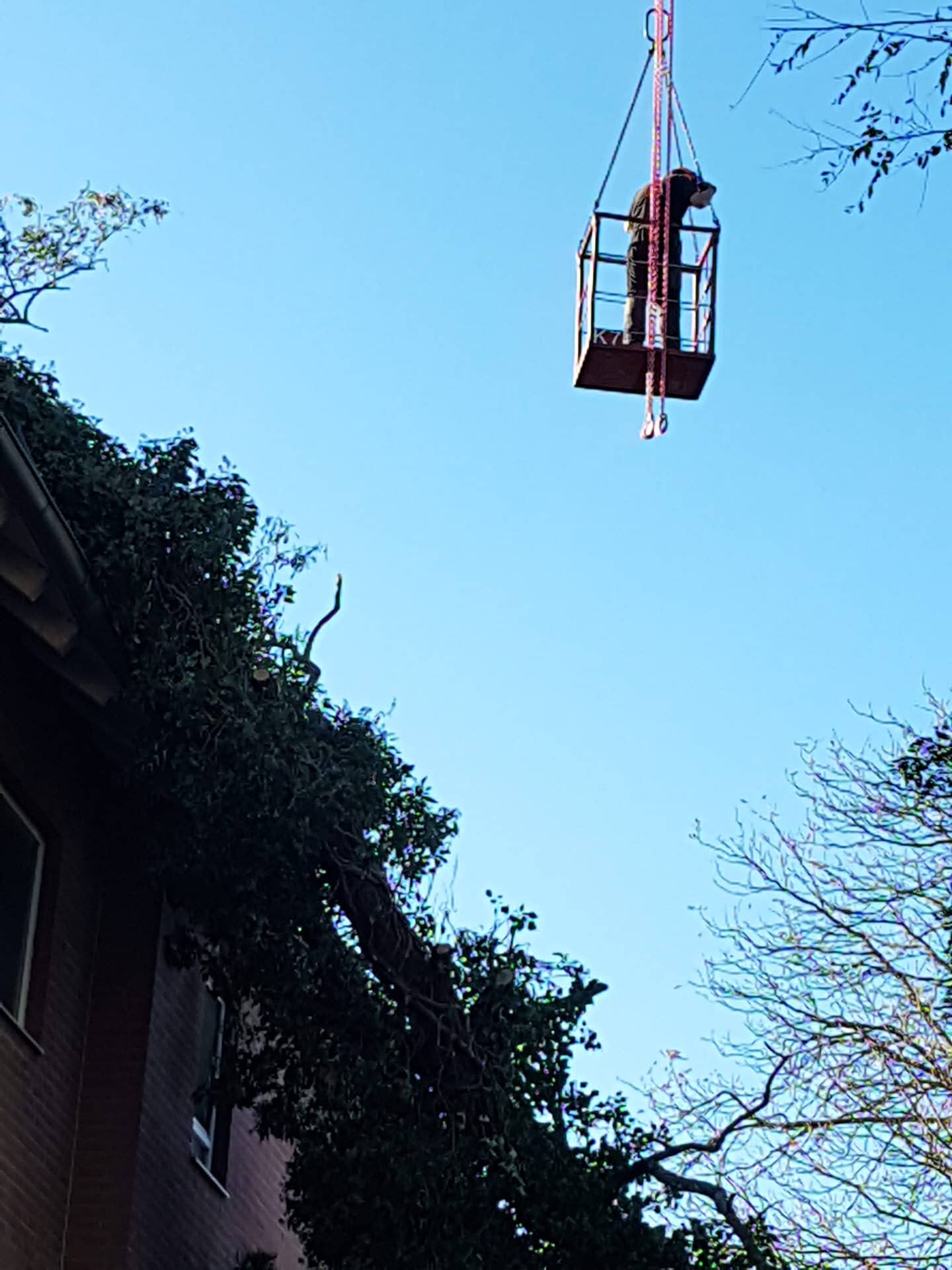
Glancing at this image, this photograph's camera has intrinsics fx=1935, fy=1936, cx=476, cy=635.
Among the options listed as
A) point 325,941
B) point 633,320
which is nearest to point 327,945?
point 325,941

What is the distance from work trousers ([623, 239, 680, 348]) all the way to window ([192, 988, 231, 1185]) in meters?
5.73

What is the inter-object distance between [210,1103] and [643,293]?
22.0ft

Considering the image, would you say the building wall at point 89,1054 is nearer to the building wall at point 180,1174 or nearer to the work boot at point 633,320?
the building wall at point 180,1174

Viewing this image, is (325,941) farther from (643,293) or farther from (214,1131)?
(643,293)

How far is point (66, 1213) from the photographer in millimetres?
10938

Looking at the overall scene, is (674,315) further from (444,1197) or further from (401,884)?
(444,1197)

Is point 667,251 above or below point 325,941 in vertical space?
above

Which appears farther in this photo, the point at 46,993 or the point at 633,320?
the point at 633,320

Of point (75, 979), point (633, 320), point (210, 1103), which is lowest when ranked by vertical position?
point (210, 1103)

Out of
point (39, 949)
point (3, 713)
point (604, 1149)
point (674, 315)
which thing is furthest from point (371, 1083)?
point (674, 315)

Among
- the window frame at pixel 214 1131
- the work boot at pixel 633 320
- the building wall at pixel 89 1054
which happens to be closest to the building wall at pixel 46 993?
the building wall at pixel 89 1054

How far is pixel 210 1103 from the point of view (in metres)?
12.5

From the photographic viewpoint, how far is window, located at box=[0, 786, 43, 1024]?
1061cm

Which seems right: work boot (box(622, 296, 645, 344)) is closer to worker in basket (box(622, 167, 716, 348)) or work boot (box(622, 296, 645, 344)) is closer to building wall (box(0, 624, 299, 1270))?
worker in basket (box(622, 167, 716, 348))
